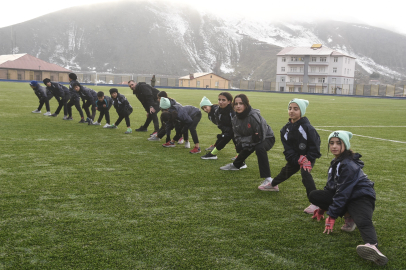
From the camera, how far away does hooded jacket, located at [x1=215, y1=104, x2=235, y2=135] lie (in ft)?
22.4

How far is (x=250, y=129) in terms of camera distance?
5586 mm

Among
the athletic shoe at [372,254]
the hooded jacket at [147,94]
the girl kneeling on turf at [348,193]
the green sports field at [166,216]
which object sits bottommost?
the green sports field at [166,216]

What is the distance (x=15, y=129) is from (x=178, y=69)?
163027 millimetres

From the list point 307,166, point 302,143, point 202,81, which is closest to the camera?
point 307,166

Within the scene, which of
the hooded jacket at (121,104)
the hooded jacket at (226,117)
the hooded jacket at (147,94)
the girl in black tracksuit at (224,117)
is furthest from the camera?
the hooded jacket at (121,104)

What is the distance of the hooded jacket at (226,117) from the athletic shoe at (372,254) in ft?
12.9

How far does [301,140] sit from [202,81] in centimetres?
10119

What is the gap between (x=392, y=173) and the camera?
6.41 m

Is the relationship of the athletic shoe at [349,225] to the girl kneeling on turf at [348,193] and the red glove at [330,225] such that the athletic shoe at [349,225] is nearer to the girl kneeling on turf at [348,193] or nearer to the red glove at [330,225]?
the girl kneeling on turf at [348,193]

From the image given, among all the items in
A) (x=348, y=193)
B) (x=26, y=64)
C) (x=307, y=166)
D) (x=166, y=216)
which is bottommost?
(x=166, y=216)

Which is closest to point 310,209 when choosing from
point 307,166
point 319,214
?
point 319,214

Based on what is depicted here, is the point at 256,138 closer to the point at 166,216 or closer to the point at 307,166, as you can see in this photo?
the point at 307,166

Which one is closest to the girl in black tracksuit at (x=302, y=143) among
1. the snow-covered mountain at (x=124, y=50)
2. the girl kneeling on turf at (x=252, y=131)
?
the girl kneeling on turf at (x=252, y=131)

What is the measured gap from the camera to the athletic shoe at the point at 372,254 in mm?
3078
